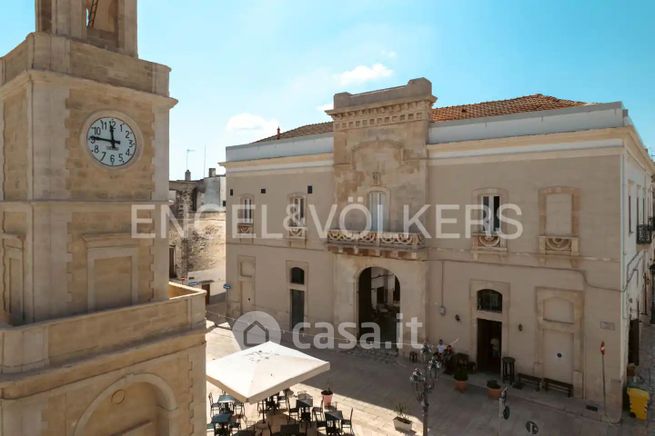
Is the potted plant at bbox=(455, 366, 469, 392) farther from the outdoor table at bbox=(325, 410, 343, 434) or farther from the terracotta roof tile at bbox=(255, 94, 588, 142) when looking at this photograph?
the terracotta roof tile at bbox=(255, 94, 588, 142)

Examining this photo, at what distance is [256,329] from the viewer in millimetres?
24500

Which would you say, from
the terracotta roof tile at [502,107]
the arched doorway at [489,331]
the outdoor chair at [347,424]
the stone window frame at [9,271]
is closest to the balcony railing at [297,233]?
the terracotta roof tile at [502,107]

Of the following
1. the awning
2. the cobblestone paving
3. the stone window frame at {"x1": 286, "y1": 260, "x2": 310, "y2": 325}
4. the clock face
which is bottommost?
the cobblestone paving

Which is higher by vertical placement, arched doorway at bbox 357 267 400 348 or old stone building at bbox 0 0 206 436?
old stone building at bbox 0 0 206 436

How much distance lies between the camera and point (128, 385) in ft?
31.1

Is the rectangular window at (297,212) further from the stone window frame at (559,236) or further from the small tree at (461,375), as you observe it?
the stone window frame at (559,236)

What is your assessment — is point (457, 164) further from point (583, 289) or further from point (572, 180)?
point (583, 289)

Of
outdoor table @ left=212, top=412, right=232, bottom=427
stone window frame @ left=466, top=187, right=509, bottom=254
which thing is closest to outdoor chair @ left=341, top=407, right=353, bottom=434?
outdoor table @ left=212, top=412, right=232, bottom=427

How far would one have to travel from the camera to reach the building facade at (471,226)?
617 inches

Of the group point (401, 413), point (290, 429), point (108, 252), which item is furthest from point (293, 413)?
point (108, 252)

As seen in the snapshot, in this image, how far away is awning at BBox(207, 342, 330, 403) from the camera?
11.8m

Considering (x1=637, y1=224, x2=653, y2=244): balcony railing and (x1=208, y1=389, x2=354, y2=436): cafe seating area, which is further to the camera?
(x1=637, y1=224, x2=653, y2=244): balcony railing

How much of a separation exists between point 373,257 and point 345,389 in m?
6.38

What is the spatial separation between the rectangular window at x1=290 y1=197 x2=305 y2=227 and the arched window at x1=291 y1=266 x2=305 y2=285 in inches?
98.0
